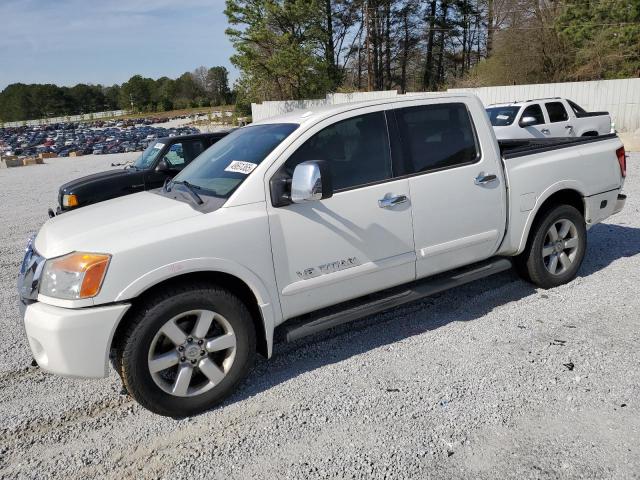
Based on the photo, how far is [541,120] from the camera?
1327 centimetres

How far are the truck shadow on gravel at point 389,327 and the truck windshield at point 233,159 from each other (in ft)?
4.29

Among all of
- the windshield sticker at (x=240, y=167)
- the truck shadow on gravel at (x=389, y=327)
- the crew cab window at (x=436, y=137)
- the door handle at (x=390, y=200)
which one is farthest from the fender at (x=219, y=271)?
the crew cab window at (x=436, y=137)

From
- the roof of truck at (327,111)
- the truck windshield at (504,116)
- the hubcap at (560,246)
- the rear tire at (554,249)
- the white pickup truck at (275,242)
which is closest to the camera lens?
the white pickup truck at (275,242)

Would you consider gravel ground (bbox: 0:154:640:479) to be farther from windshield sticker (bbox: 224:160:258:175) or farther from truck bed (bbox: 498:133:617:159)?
windshield sticker (bbox: 224:160:258:175)

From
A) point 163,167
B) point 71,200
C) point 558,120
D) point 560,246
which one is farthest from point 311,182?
point 558,120

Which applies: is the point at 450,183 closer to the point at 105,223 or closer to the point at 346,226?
the point at 346,226

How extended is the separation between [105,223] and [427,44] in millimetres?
50676

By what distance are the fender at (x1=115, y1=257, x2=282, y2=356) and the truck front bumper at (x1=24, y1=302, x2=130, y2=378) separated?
0.13 meters

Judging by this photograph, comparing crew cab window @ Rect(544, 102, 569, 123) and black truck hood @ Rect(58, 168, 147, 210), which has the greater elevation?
crew cab window @ Rect(544, 102, 569, 123)

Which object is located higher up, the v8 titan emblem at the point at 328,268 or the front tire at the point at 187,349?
the v8 titan emblem at the point at 328,268

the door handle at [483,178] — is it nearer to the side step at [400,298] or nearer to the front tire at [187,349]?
the side step at [400,298]

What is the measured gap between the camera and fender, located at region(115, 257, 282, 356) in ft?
9.46

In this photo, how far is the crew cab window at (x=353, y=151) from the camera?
352 cm

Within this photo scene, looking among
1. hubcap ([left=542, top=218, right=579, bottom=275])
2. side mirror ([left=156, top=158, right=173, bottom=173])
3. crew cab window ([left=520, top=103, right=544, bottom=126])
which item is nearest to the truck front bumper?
hubcap ([left=542, top=218, right=579, bottom=275])
